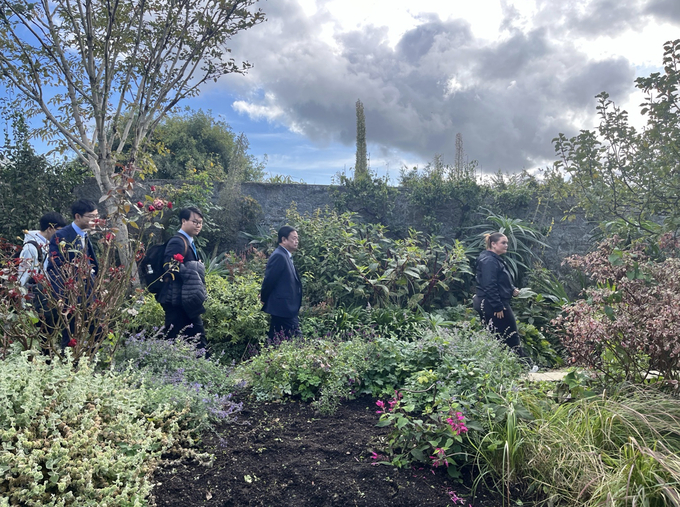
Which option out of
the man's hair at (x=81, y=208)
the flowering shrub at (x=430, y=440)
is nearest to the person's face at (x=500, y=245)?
the flowering shrub at (x=430, y=440)

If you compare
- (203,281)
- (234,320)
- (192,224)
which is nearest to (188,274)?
(203,281)

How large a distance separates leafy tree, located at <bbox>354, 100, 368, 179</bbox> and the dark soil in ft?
24.1

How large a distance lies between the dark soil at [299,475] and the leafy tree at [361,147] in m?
7.36

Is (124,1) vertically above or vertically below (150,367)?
above

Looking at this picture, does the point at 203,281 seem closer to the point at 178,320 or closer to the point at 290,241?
the point at 178,320

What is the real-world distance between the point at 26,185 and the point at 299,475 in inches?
312

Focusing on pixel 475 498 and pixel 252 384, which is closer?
pixel 475 498

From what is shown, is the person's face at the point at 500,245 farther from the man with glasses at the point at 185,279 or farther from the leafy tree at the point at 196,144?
the leafy tree at the point at 196,144

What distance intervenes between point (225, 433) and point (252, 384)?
0.91 metres

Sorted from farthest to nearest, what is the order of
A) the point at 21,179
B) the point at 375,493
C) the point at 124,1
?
the point at 21,179, the point at 124,1, the point at 375,493

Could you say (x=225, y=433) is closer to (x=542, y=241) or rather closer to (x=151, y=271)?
(x=151, y=271)

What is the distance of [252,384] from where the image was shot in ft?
12.7

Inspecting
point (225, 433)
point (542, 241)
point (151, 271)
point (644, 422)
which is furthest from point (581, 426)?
point (542, 241)

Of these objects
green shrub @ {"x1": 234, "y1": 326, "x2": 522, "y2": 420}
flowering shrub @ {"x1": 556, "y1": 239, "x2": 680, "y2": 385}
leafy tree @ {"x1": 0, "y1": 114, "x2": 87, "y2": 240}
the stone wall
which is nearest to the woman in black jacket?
green shrub @ {"x1": 234, "y1": 326, "x2": 522, "y2": 420}
